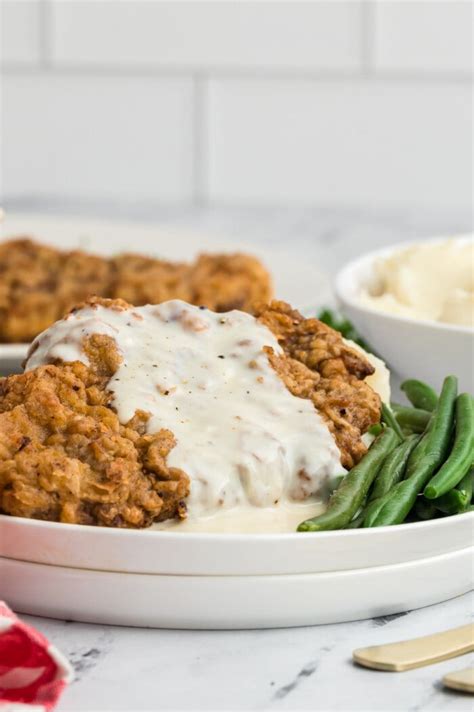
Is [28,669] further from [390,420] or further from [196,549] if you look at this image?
[390,420]

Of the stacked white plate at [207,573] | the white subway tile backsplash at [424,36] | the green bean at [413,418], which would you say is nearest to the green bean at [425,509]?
the stacked white plate at [207,573]

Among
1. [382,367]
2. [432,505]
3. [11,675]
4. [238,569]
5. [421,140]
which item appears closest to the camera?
[11,675]

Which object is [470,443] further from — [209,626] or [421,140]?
[421,140]

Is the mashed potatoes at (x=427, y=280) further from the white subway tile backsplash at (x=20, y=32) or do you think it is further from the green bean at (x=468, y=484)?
the white subway tile backsplash at (x=20, y=32)

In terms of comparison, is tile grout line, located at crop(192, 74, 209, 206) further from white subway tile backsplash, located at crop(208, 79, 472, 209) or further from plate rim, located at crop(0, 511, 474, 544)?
plate rim, located at crop(0, 511, 474, 544)

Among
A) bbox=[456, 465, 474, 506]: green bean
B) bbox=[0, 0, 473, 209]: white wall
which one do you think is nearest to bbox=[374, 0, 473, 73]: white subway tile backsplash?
bbox=[0, 0, 473, 209]: white wall

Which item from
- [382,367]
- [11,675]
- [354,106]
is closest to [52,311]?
[382,367]
